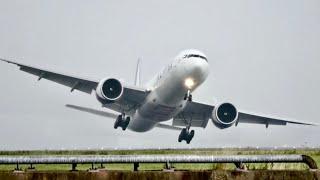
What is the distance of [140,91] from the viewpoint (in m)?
37.9

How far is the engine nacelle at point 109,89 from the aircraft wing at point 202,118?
283 inches

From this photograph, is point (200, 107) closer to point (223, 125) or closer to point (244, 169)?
point (223, 125)

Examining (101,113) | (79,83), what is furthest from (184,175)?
(101,113)

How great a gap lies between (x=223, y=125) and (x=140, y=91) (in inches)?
277

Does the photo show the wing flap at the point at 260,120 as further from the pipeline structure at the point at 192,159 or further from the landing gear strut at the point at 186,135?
the pipeline structure at the point at 192,159

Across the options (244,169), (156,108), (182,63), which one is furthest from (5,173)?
(156,108)

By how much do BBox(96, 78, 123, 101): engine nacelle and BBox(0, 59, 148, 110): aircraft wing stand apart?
6.92 feet

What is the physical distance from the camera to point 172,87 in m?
34.3

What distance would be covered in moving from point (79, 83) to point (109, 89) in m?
3.90

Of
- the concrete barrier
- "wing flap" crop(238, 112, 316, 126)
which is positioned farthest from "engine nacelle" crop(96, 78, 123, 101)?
the concrete barrier

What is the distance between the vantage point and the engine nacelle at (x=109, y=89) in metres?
34.8

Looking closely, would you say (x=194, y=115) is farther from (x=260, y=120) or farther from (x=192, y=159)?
(x=192, y=159)

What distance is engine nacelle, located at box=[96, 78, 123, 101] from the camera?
34.8 m

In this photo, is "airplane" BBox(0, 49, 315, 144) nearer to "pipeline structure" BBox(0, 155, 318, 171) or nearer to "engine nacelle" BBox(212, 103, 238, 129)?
"engine nacelle" BBox(212, 103, 238, 129)
